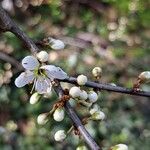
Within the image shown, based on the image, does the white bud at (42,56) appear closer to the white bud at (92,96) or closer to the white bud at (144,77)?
the white bud at (92,96)

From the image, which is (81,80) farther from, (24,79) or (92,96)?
(24,79)

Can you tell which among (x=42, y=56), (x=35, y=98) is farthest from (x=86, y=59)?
(x=42, y=56)

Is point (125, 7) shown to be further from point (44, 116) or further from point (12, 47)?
point (44, 116)

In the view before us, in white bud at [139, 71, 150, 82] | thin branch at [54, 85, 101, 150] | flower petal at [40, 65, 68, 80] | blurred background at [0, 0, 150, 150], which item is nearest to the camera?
thin branch at [54, 85, 101, 150]

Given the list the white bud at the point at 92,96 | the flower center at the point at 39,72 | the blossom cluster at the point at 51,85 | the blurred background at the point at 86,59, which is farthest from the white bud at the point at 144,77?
the blurred background at the point at 86,59

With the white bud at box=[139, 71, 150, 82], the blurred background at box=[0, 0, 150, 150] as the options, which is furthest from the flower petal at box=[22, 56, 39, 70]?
the blurred background at box=[0, 0, 150, 150]

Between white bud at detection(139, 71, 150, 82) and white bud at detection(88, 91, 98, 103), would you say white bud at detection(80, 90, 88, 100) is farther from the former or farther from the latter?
white bud at detection(139, 71, 150, 82)
